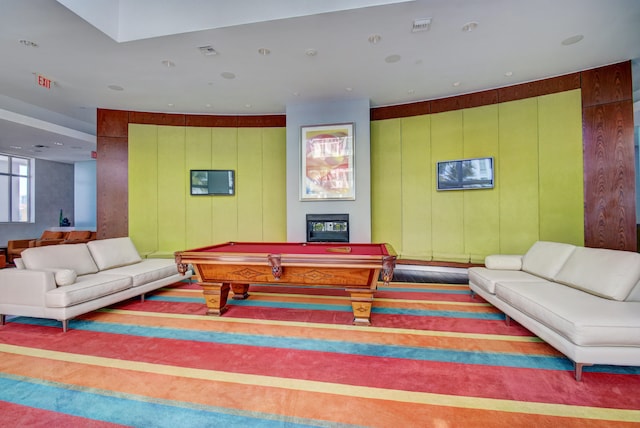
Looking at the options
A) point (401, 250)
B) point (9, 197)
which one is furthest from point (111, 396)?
point (9, 197)

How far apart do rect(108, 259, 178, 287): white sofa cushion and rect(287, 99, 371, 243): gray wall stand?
99.8 inches

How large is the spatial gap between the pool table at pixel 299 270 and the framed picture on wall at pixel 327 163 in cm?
275

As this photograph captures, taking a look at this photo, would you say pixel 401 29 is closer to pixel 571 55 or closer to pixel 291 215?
pixel 571 55

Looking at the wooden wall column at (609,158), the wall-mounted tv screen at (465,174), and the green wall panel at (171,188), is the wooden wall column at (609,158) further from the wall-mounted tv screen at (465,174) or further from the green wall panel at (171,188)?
the green wall panel at (171,188)

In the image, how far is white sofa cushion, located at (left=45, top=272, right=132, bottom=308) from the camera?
2906mm

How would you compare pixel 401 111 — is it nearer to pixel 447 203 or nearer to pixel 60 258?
pixel 447 203

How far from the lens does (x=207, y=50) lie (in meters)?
3.97

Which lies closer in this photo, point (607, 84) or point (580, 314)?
point (580, 314)

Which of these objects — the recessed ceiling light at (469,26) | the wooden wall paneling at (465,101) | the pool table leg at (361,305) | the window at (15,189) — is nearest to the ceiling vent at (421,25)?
the recessed ceiling light at (469,26)

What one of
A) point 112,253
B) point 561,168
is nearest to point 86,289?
point 112,253

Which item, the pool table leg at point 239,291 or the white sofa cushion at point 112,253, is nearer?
the pool table leg at point 239,291

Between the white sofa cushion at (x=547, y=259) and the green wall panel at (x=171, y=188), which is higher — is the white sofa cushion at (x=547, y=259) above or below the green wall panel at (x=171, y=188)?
below

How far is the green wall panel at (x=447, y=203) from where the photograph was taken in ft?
18.8

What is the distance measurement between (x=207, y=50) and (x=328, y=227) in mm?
3812
